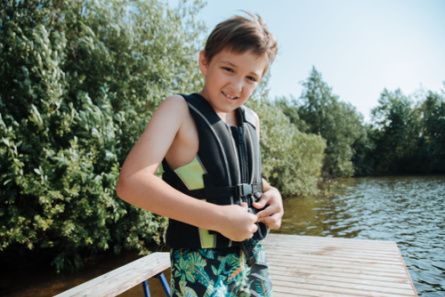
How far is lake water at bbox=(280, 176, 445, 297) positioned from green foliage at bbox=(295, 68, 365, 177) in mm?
22803

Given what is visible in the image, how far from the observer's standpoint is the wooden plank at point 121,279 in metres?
2.89

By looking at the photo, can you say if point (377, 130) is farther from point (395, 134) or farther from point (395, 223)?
point (395, 223)

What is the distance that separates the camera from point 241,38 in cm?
121

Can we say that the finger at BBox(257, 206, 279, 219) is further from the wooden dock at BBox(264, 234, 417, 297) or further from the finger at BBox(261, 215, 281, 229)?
the wooden dock at BBox(264, 234, 417, 297)

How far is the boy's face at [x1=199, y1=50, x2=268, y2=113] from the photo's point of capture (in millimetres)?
1210

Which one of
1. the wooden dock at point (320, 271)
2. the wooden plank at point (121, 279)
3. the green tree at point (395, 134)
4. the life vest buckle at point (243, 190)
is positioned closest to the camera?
the life vest buckle at point (243, 190)

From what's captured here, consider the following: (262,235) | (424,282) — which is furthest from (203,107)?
(424,282)

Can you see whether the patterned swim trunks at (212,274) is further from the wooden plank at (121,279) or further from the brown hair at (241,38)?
the wooden plank at (121,279)

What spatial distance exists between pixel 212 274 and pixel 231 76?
0.71 metres

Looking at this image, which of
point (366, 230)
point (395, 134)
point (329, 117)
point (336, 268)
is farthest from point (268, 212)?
point (395, 134)

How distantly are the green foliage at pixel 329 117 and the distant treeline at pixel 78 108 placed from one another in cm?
3483

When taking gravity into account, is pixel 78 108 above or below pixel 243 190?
above

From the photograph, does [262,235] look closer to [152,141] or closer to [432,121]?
→ [152,141]

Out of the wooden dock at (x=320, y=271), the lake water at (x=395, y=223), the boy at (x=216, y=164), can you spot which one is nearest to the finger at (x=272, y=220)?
the boy at (x=216, y=164)
